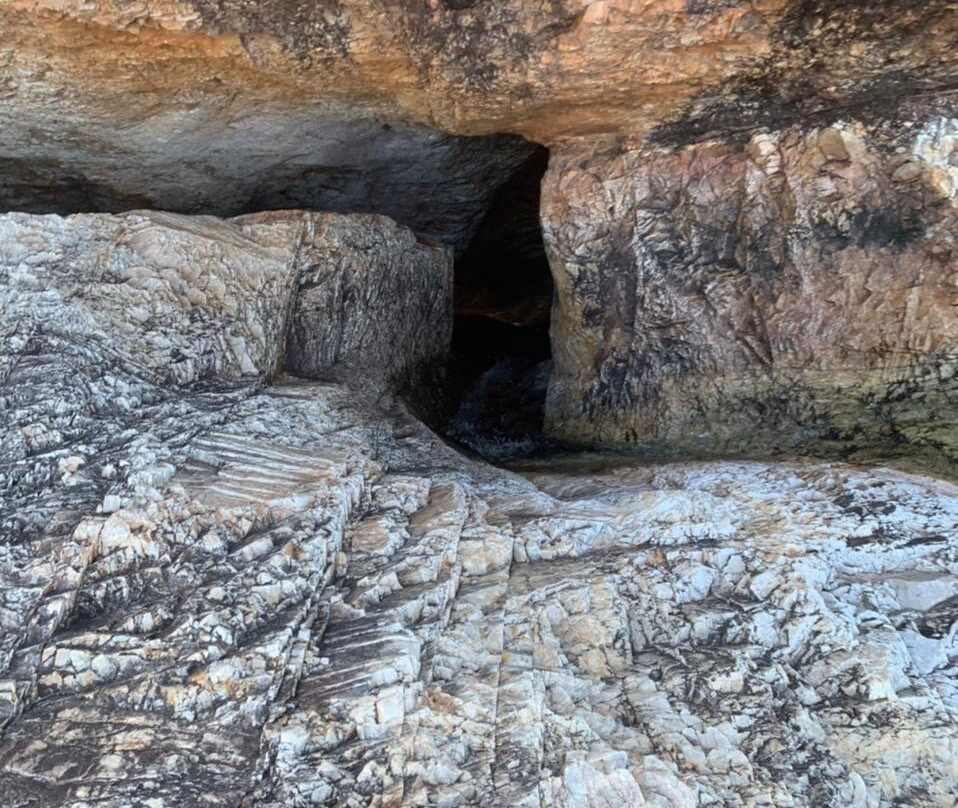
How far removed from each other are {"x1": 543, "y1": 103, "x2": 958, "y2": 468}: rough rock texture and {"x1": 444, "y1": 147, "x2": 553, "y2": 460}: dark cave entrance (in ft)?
2.11

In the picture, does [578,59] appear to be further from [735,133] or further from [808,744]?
[808,744]

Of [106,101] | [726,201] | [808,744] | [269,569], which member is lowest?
[808,744]

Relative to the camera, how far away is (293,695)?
1.68m

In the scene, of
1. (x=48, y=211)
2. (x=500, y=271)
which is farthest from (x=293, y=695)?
(x=500, y=271)

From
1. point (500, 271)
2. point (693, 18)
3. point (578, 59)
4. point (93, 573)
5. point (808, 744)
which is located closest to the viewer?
point (808, 744)

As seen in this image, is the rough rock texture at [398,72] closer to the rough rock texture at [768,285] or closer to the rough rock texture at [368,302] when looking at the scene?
the rough rock texture at [768,285]

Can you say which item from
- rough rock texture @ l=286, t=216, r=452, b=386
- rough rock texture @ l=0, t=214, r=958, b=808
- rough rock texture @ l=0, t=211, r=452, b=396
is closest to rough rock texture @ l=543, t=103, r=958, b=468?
rough rock texture @ l=0, t=214, r=958, b=808

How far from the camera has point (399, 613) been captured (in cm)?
187

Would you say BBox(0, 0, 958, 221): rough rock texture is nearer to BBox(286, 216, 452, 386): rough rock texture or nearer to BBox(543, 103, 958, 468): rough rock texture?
BBox(543, 103, 958, 468): rough rock texture

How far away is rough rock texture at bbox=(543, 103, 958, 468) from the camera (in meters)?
2.70

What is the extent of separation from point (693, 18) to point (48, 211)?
9.22 ft

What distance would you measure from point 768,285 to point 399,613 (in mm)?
1861

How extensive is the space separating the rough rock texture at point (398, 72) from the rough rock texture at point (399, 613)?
72 cm

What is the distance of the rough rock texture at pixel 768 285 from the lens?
106 inches
